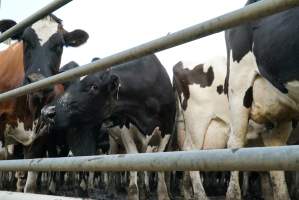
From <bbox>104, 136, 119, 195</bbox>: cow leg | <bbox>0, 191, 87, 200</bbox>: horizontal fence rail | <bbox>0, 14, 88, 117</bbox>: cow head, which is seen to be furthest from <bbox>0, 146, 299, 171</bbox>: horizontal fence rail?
<bbox>104, 136, 119, 195</bbox>: cow leg

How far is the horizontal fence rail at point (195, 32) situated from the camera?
89 cm

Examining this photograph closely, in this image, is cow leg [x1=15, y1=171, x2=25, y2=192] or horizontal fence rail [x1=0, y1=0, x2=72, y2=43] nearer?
horizontal fence rail [x1=0, y1=0, x2=72, y2=43]

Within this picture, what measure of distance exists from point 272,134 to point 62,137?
301 centimetres

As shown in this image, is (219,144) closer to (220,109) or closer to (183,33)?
(220,109)

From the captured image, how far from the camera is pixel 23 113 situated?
5.46 meters

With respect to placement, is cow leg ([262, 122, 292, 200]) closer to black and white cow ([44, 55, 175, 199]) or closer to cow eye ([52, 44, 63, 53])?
black and white cow ([44, 55, 175, 199])

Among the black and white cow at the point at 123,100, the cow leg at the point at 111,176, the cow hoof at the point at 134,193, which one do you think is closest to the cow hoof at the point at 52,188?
the cow leg at the point at 111,176

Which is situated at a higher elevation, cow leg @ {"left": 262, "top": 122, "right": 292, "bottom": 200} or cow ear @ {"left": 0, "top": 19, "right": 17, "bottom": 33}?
cow ear @ {"left": 0, "top": 19, "right": 17, "bottom": 33}

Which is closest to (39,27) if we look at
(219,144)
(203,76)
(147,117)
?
(147,117)

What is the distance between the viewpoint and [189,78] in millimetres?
6047

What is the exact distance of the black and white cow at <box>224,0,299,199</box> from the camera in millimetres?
3145

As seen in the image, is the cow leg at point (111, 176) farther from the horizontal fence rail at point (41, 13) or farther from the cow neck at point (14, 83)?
the horizontal fence rail at point (41, 13)

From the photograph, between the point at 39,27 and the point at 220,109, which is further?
the point at 220,109

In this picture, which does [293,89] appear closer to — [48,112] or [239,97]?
[239,97]
